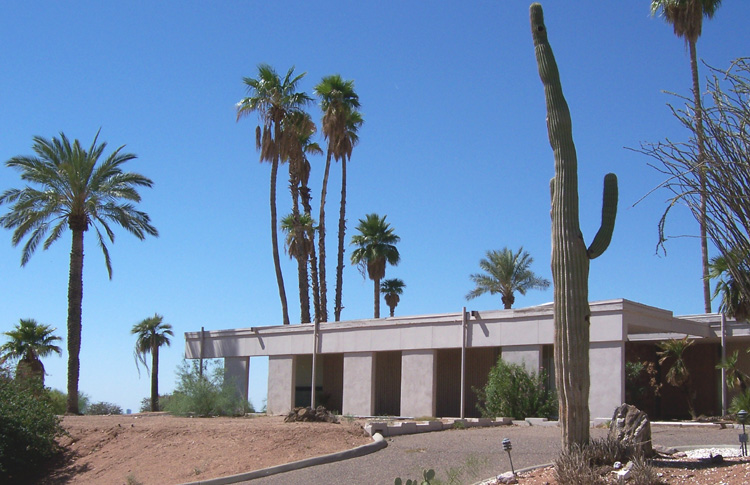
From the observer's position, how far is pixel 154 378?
43.8m

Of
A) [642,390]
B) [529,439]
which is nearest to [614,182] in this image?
[529,439]

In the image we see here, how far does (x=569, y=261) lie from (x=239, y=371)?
24158mm

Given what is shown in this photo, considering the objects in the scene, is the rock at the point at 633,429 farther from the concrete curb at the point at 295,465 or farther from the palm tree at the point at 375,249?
the palm tree at the point at 375,249

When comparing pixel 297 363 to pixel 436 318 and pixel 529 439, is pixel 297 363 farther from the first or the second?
pixel 529 439

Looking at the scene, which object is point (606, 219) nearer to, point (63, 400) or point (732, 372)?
point (732, 372)

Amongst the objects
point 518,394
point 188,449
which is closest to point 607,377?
point 518,394

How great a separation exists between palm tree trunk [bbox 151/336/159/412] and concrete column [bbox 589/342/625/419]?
26.5 m

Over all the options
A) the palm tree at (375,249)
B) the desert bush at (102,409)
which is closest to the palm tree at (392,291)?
the palm tree at (375,249)

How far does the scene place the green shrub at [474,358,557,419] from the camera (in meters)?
23.3

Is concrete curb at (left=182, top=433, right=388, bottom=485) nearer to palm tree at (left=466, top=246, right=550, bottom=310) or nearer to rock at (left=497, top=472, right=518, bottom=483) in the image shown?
rock at (left=497, top=472, right=518, bottom=483)

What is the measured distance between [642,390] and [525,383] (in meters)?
5.02

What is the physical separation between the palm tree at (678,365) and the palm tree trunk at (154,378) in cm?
2696

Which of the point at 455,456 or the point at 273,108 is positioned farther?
the point at 273,108

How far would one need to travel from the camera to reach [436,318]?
2711 centimetres
